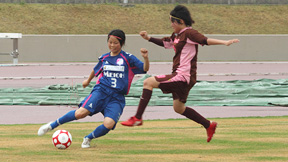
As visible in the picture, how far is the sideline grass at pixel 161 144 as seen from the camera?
8430mm

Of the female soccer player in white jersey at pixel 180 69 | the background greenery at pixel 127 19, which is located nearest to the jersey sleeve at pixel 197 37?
the female soccer player in white jersey at pixel 180 69

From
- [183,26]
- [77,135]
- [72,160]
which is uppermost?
[183,26]

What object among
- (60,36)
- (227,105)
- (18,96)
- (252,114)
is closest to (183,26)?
(252,114)

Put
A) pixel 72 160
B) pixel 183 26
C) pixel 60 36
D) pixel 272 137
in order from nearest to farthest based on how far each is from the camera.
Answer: pixel 72 160 < pixel 183 26 < pixel 272 137 < pixel 60 36

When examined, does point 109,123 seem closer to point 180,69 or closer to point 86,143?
point 86,143

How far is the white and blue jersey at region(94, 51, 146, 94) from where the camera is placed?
9.40 meters

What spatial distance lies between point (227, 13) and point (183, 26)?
35679mm

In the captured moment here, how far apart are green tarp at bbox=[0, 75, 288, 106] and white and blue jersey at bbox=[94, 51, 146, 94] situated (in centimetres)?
694

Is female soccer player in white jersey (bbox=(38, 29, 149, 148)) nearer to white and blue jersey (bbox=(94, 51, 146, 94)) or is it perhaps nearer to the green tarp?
white and blue jersey (bbox=(94, 51, 146, 94))

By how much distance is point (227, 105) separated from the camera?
54.6ft

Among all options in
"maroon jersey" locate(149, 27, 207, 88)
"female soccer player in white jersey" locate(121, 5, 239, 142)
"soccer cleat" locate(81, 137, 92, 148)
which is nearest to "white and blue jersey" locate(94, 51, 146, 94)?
"female soccer player in white jersey" locate(121, 5, 239, 142)

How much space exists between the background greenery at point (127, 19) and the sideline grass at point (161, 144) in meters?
26.4

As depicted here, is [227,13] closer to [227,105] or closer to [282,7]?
[282,7]

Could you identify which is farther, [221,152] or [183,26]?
[183,26]
